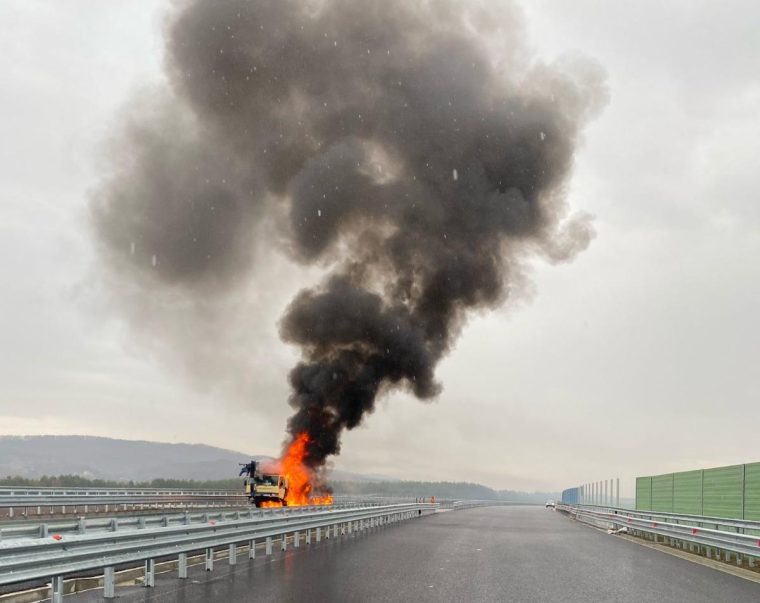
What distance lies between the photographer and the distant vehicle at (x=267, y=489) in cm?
4106

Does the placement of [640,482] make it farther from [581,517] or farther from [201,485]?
[201,485]

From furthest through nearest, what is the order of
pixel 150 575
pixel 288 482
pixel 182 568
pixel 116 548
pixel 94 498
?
pixel 288 482
pixel 94 498
pixel 182 568
pixel 150 575
pixel 116 548

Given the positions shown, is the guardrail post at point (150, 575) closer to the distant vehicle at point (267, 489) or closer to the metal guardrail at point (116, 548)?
the metal guardrail at point (116, 548)

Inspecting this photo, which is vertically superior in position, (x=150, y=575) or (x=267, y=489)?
(x=150, y=575)

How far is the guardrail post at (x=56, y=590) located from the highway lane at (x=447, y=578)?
1.25 metres

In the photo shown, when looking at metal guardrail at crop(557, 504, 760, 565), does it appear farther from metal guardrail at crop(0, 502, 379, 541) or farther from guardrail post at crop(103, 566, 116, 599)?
guardrail post at crop(103, 566, 116, 599)

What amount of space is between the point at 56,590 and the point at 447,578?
6.54m

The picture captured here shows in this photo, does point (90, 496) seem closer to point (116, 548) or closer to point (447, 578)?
point (447, 578)

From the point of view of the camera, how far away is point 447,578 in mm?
13352

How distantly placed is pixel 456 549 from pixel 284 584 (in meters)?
8.83

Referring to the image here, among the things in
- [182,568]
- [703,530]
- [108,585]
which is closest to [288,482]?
[703,530]

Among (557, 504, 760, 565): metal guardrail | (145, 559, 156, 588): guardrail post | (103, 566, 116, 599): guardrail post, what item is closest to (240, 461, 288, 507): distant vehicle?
(557, 504, 760, 565): metal guardrail

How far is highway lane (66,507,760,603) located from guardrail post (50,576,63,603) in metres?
1.25

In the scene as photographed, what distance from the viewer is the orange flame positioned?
1742 inches
